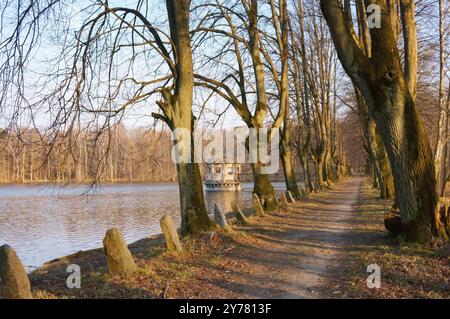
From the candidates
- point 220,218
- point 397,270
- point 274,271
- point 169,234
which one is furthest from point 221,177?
point 397,270

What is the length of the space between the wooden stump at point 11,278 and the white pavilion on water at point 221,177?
61824 millimetres

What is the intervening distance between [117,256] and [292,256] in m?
3.43

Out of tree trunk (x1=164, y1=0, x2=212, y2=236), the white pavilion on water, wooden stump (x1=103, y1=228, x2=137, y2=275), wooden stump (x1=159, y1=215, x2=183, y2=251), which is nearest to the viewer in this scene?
wooden stump (x1=103, y1=228, x2=137, y2=275)

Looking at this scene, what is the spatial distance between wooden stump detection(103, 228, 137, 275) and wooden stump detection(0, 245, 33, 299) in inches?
66.5

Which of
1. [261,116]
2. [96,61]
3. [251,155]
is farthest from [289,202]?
[96,61]

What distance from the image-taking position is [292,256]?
827 centimetres

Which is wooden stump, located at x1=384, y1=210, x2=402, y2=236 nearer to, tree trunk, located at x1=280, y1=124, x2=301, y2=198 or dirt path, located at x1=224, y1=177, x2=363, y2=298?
dirt path, located at x1=224, y1=177, x2=363, y2=298

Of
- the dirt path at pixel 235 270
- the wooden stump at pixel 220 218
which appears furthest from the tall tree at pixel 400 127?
the wooden stump at pixel 220 218

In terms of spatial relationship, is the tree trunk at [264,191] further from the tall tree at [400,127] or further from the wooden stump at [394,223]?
the tall tree at [400,127]

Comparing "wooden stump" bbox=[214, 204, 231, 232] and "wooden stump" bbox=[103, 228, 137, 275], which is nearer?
"wooden stump" bbox=[103, 228, 137, 275]

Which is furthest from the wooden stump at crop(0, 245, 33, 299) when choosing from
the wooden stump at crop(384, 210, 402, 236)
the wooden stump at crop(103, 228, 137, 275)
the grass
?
the wooden stump at crop(384, 210, 402, 236)

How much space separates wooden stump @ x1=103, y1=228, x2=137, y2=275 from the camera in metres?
6.66

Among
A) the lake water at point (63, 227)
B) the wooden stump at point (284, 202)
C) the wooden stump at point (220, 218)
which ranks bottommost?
the lake water at point (63, 227)

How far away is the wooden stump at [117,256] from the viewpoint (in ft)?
21.9
